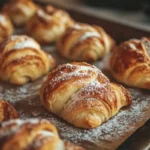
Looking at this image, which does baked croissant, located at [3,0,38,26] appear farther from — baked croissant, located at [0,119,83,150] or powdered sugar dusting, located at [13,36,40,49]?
baked croissant, located at [0,119,83,150]

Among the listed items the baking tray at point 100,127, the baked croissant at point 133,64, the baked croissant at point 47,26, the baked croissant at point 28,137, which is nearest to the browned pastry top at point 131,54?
the baked croissant at point 133,64

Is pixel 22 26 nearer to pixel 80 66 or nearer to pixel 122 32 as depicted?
pixel 122 32

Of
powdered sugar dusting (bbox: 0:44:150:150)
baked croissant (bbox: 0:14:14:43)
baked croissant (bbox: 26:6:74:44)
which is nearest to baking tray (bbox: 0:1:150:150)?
powdered sugar dusting (bbox: 0:44:150:150)

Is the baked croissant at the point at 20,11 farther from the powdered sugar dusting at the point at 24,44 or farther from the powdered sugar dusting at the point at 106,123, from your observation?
the powdered sugar dusting at the point at 106,123

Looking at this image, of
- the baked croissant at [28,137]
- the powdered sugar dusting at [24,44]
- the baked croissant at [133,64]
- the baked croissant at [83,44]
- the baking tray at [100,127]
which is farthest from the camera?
the baked croissant at [83,44]

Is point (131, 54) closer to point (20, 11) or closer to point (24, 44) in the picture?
point (24, 44)

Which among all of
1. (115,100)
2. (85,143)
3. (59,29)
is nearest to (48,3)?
(59,29)
